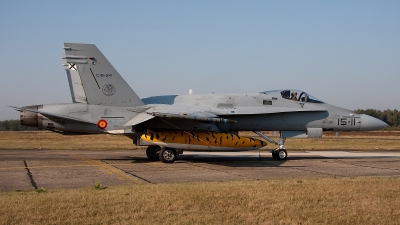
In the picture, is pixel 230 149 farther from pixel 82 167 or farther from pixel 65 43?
pixel 65 43

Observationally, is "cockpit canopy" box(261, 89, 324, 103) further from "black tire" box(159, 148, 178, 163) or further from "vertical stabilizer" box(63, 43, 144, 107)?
"vertical stabilizer" box(63, 43, 144, 107)

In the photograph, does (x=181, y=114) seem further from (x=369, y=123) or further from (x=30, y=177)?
(x=369, y=123)

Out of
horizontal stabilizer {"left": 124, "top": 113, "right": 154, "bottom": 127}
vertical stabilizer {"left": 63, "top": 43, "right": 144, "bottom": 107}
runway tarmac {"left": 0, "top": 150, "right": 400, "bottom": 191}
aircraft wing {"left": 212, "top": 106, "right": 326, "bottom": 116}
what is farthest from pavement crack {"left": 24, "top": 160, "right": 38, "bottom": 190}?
aircraft wing {"left": 212, "top": 106, "right": 326, "bottom": 116}

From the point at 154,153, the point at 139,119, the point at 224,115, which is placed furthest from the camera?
the point at 154,153

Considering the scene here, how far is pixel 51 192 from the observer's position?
9.24 meters

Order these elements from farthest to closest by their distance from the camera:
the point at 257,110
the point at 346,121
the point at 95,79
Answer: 1. the point at 346,121
2. the point at 257,110
3. the point at 95,79

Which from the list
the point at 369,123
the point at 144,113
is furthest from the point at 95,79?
the point at 369,123

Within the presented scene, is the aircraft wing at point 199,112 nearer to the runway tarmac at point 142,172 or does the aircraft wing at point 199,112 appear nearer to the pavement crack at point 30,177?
the runway tarmac at point 142,172

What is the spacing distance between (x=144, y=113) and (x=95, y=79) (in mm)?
2231

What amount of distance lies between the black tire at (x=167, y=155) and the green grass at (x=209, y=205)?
23.1 ft

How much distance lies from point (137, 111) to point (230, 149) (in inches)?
152

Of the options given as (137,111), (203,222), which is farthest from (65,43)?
(203,222)

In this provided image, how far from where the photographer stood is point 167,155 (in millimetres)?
17109

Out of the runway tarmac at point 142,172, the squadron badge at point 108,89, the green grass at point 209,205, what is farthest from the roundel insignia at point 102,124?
the green grass at point 209,205
